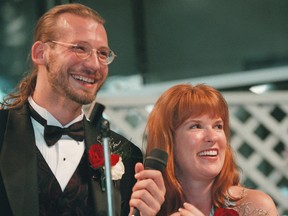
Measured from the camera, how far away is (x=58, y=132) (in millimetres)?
2100

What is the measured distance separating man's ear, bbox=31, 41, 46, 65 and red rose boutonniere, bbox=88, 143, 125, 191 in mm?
353

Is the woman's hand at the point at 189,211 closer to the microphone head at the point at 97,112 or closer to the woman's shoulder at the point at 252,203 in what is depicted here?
the woman's shoulder at the point at 252,203

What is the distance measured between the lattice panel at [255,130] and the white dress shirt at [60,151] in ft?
6.70

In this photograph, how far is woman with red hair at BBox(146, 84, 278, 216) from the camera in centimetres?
203

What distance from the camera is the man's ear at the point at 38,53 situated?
7.09 feet

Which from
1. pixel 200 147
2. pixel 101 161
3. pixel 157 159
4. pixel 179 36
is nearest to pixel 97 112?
pixel 157 159

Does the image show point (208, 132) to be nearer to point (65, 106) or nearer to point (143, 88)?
point (65, 106)

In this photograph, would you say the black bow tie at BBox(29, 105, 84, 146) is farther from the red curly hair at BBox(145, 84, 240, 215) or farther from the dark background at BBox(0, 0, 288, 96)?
the dark background at BBox(0, 0, 288, 96)

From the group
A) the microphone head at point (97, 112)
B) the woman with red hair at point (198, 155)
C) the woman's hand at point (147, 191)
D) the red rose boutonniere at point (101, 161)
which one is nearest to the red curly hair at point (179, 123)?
the woman with red hair at point (198, 155)

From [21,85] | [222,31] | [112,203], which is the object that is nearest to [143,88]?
[222,31]

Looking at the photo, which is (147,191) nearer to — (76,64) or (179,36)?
(76,64)

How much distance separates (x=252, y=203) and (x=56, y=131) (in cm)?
64

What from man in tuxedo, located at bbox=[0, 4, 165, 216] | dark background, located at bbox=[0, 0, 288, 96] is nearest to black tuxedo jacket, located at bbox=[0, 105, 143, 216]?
man in tuxedo, located at bbox=[0, 4, 165, 216]

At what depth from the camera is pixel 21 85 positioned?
7.29 ft
